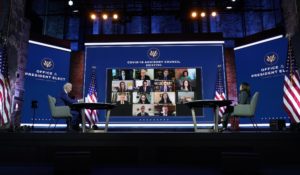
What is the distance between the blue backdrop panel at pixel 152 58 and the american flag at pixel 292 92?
248cm

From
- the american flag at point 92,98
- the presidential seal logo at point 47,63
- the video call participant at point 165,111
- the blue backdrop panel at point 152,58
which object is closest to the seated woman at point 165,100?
the video call participant at point 165,111

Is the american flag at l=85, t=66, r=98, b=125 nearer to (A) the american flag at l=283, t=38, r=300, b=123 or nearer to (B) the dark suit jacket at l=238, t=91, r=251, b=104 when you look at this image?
(B) the dark suit jacket at l=238, t=91, r=251, b=104

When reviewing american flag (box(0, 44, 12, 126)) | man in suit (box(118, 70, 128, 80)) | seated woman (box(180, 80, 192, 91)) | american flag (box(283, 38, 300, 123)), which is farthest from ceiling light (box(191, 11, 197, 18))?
american flag (box(0, 44, 12, 126))

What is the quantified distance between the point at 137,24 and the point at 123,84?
14.7 ft

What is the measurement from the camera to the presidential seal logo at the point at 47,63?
29.4ft

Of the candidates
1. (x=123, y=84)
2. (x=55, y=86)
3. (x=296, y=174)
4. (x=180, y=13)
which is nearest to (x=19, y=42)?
(x=55, y=86)

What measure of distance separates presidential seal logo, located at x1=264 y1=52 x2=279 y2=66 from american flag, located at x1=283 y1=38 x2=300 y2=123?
38.7 inches

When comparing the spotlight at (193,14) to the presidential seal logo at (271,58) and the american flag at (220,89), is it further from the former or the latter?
Answer: the presidential seal logo at (271,58)

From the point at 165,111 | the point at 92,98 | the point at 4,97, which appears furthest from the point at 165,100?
the point at 4,97

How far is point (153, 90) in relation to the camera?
9.13m

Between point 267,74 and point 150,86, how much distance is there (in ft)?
12.8

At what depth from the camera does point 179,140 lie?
3.71 meters

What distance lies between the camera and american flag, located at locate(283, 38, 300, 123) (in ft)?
21.7

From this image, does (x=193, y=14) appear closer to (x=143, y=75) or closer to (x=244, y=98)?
(x=143, y=75)
